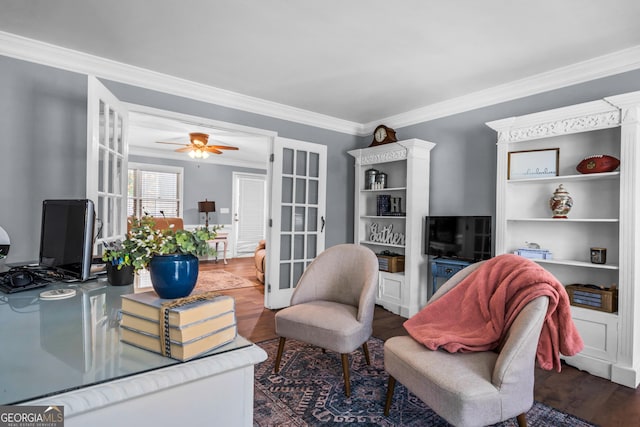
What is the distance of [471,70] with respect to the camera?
3.05 meters

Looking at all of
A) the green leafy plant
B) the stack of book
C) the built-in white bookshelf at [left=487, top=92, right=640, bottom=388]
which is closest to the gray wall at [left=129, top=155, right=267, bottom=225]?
the built-in white bookshelf at [left=487, top=92, right=640, bottom=388]

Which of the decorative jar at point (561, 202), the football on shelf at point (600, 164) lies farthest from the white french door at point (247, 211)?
the football on shelf at point (600, 164)

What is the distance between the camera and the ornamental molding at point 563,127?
2.57 m

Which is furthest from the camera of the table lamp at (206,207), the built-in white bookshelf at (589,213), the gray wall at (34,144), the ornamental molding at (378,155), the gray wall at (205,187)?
the gray wall at (205,187)

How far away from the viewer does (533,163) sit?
3.10 m

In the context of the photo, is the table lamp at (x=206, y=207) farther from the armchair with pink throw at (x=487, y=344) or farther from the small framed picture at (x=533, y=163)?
the armchair with pink throw at (x=487, y=344)

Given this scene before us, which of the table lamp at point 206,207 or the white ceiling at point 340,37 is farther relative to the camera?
the table lamp at point 206,207

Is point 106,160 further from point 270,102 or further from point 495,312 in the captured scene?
point 495,312

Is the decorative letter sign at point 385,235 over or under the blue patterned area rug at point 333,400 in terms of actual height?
over

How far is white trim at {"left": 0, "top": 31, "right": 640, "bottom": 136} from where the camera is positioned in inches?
105

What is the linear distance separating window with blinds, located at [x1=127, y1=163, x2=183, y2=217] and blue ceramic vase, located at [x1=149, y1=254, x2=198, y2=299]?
6884 millimetres

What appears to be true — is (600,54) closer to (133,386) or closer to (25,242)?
(133,386)

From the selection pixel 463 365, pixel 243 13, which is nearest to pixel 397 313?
pixel 463 365

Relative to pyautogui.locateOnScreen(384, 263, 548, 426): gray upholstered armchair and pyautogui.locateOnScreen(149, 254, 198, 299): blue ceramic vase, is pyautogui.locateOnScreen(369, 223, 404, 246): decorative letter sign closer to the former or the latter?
pyautogui.locateOnScreen(384, 263, 548, 426): gray upholstered armchair
